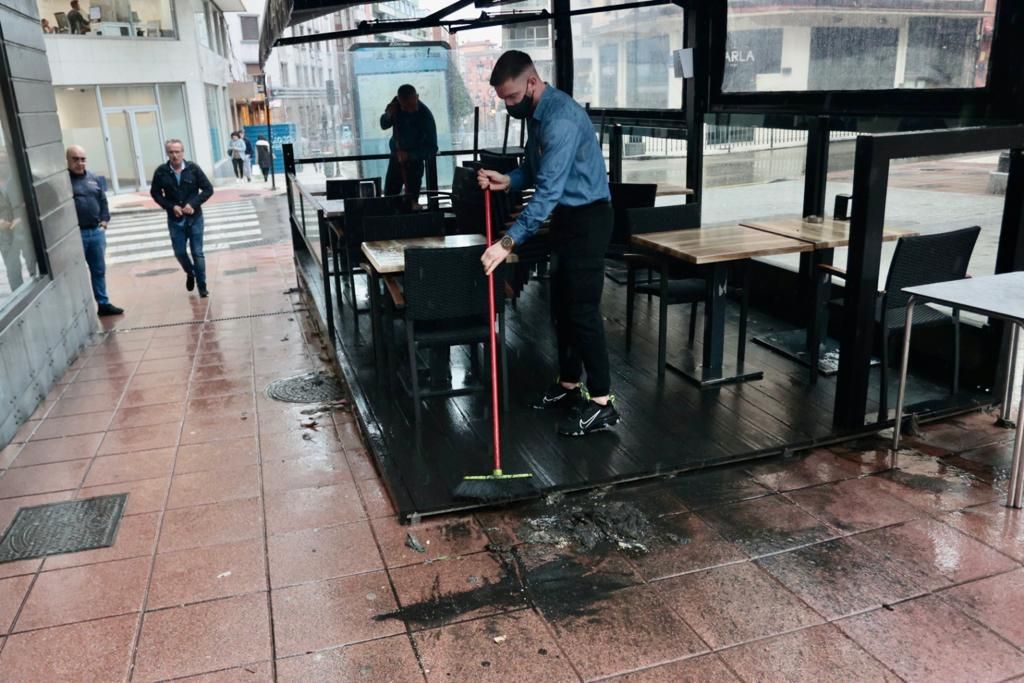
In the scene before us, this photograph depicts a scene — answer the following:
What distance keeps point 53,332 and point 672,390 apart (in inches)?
189

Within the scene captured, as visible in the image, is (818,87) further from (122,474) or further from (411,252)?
(122,474)

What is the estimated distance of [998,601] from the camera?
2.91 meters

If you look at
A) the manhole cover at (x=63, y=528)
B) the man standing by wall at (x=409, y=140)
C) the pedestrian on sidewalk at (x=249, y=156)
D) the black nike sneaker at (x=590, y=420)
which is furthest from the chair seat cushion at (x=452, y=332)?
the pedestrian on sidewalk at (x=249, y=156)

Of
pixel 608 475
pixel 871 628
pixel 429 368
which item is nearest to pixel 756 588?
pixel 871 628

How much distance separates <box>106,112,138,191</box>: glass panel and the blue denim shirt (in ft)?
68.6

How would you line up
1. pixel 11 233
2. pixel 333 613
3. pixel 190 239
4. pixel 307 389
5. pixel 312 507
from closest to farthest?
pixel 333 613, pixel 312 507, pixel 307 389, pixel 11 233, pixel 190 239

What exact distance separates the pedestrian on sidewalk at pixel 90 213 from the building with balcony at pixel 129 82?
47.2ft

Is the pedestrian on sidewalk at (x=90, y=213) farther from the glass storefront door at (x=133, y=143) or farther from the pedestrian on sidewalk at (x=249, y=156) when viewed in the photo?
the pedestrian on sidewalk at (x=249, y=156)

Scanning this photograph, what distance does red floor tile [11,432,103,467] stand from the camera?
4.65 m

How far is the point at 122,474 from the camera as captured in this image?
14.4 ft

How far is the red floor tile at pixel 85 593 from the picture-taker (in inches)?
121

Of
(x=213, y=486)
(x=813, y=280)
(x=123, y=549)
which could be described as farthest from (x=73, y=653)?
(x=813, y=280)

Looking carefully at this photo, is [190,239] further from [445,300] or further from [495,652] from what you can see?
[495,652]

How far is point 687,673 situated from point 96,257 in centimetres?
761
